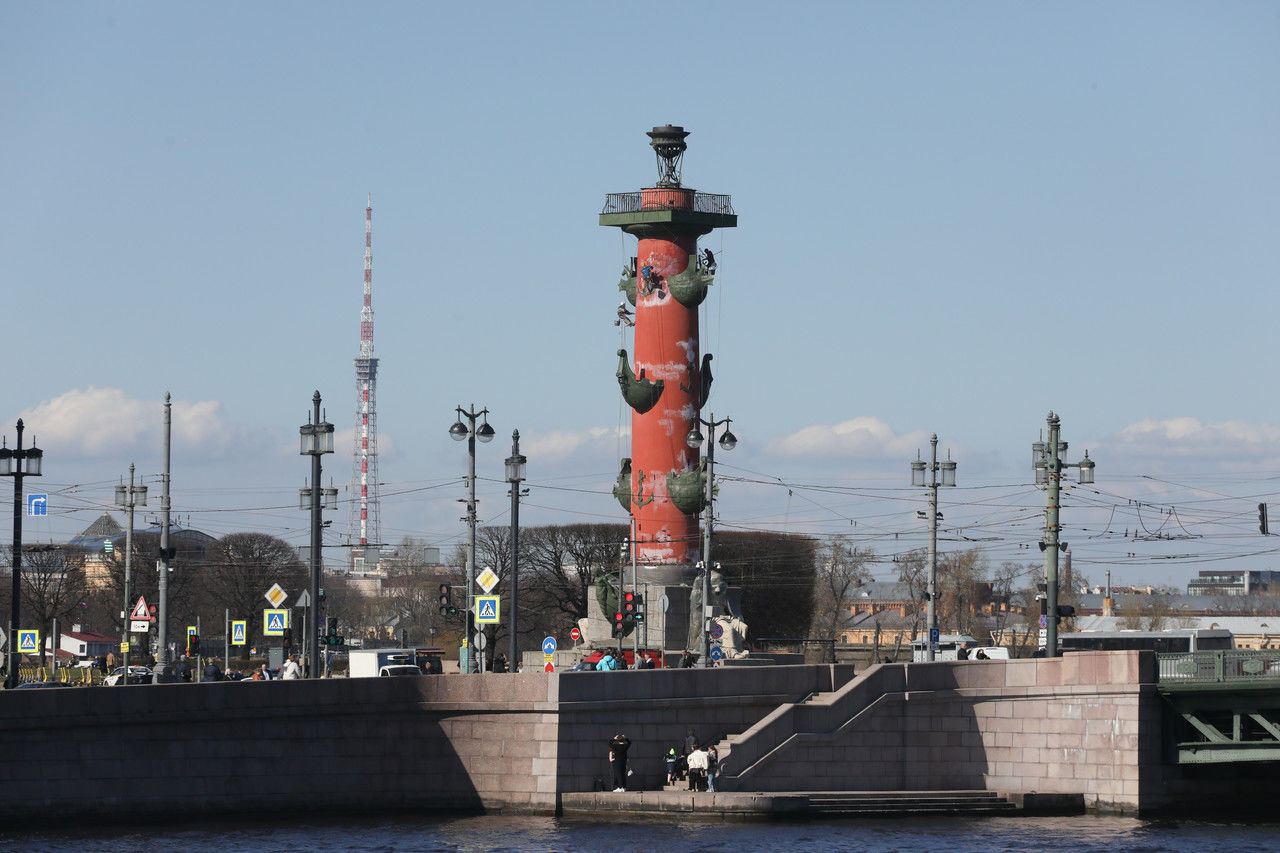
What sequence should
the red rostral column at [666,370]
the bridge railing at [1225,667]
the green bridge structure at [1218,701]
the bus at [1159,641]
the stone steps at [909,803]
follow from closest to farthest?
1. the stone steps at [909,803]
2. the green bridge structure at [1218,701]
3. the bridge railing at [1225,667]
4. the red rostral column at [666,370]
5. the bus at [1159,641]

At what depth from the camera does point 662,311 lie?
6197 centimetres

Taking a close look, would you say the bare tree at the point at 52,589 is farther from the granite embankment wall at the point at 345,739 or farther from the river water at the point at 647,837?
the river water at the point at 647,837

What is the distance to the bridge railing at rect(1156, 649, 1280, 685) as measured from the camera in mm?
41906

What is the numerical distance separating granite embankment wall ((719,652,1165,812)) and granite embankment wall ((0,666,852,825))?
1688mm

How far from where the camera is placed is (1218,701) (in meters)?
42.0

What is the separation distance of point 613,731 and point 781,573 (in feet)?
191

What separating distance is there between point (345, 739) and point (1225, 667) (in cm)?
1808

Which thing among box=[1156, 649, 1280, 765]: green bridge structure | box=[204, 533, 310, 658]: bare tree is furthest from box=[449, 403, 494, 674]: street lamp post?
box=[204, 533, 310, 658]: bare tree

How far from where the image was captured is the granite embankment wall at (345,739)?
120ft

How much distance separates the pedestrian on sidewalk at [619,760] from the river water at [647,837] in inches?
50.5

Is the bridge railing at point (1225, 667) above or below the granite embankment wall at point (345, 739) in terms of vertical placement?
above

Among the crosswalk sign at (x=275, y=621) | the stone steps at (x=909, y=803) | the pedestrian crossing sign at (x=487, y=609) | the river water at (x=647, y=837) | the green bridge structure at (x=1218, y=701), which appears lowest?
the river water at (x=647, y=837)

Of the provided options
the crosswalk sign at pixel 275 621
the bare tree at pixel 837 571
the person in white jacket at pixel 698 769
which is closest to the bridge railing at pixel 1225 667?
the person in white jacket at pixel 698 769

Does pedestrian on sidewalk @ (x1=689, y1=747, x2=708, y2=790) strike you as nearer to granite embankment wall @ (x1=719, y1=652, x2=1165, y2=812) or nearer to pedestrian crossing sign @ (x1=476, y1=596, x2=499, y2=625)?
granite embankment wall @ (x1=719, y1=652, x2=1165, y2=812)
